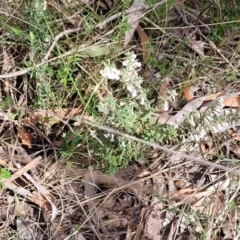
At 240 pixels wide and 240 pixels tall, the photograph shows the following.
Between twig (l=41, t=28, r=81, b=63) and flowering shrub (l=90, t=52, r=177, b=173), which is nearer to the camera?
flowering shrub (l=90, t=52, r=177, b=173)

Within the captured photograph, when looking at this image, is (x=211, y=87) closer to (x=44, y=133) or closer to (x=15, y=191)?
(x=44, y=133)

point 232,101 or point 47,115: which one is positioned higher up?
point 47,115

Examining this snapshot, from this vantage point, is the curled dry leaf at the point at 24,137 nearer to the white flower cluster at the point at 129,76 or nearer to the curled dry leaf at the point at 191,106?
the white flower cluster at the point at 129,76

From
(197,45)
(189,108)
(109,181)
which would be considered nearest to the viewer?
(109,181)

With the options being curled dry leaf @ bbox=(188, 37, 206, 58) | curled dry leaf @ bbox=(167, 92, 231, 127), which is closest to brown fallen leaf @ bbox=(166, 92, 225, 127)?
curled dry leaf @ bbox=(167, 92, 231, 127)

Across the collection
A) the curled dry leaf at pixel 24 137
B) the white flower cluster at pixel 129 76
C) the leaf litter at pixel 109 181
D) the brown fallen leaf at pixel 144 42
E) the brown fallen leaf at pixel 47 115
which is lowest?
the leaf litter at pixel 109 181

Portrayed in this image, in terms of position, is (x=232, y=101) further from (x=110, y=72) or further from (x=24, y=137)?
(x=24, y=137)

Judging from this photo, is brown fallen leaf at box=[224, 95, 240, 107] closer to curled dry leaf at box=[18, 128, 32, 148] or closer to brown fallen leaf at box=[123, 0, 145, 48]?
brown fallen leaf at box=[123, 0, 145, 48]

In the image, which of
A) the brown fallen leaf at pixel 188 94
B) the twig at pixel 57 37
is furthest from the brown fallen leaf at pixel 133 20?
the brown fallen leaf at pixel 188 94

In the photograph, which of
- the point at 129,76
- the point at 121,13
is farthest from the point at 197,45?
the point at 129,76
